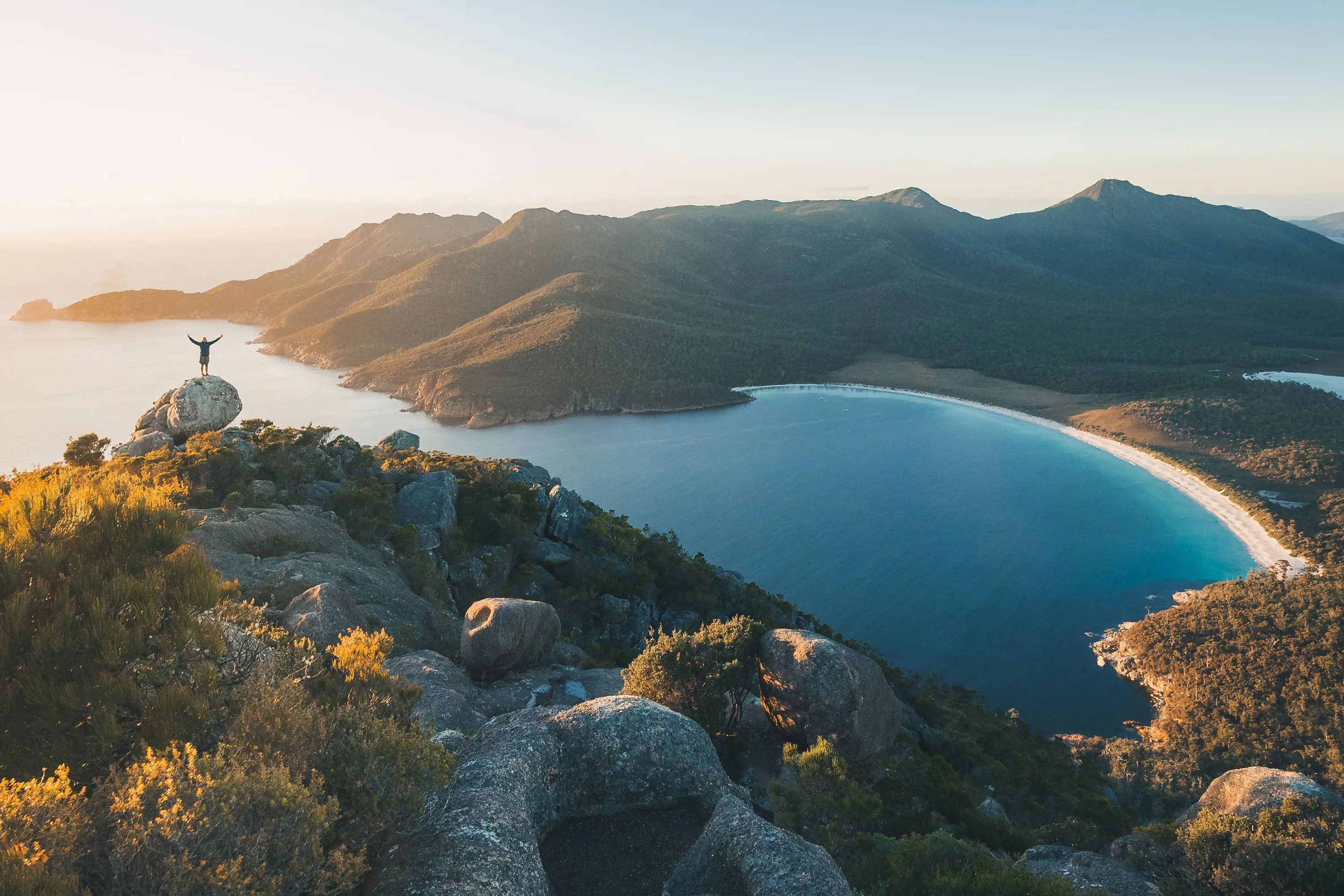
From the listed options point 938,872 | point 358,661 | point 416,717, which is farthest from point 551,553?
point 938,872

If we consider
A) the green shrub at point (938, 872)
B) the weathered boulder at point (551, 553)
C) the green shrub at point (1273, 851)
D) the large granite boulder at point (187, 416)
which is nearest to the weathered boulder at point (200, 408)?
the large granite boulder at point (187, 416)

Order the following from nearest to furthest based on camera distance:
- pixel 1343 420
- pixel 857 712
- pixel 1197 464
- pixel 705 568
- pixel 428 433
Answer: pixel 857 712 → pixel 705 568 → pixel 1197 464 → pixel 1343 420 → pixel 428 433

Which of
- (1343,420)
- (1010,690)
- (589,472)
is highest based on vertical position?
(1343,420)

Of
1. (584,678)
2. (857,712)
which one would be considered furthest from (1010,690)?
(584,678)

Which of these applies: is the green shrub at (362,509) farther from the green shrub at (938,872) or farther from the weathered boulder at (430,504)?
the green shrub at (938,872)

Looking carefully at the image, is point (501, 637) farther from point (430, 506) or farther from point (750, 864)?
point (430, 506)

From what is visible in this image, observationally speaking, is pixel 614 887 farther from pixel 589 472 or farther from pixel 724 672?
pixel 589 472
